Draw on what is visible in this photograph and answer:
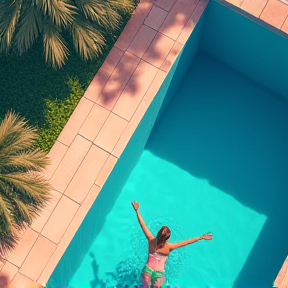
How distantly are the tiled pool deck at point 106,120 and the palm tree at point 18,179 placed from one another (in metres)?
0.70

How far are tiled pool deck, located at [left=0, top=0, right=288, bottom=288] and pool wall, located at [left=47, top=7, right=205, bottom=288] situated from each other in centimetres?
25

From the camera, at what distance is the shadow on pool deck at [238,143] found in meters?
11.4

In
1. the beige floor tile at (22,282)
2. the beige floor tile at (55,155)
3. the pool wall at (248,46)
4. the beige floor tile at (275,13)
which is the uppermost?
the beige floor tile at (275,13)

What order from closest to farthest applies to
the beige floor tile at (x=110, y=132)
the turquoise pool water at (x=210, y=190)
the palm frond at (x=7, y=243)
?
the palm frond at (x=7, y=243)
the beige floor tile at (x=110, y=132)
the turquoise pool water at (x=210, y=190)

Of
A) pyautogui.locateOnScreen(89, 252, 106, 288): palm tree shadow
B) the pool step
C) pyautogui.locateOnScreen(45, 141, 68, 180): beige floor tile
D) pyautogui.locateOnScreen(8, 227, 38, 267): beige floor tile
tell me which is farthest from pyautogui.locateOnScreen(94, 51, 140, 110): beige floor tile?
the pool step

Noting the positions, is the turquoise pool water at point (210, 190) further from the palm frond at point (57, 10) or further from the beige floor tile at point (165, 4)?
the palm frond at point (57, 10)

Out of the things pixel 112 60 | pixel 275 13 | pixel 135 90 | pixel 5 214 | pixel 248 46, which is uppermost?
pixel 275 13

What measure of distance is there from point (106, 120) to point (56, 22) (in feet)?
7.58

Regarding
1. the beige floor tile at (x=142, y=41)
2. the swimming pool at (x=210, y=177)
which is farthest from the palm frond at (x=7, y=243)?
the beige floor tile at (x=142, y=41)

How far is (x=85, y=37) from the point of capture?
8.80 meters

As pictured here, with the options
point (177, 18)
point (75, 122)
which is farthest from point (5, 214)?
point (177, 18)

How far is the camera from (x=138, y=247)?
11.2 meters

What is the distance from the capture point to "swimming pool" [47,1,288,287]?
1102 cm

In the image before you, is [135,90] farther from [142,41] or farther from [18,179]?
[18,179]
